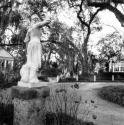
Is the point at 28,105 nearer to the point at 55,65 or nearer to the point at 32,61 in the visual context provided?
the point at 32,61

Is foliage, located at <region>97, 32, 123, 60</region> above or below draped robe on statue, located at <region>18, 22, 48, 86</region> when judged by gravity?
above

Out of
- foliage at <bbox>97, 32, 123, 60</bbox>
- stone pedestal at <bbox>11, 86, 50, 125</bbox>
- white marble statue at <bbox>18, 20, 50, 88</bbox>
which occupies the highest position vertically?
foliage at <bbox>97, 32, 123, 60</bbox>

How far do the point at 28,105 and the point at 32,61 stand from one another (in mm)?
913

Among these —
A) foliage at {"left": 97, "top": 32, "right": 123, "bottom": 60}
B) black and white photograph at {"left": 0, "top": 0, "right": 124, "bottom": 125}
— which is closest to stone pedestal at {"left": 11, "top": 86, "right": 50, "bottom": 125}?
black and white photograph at {"left": 0, "top": 0, "right": 124, "bottom": 125}

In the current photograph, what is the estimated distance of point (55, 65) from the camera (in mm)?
27250

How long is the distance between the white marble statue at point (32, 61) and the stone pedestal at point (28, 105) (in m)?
Result: 0.16

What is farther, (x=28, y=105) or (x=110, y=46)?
(x=110, y=46)

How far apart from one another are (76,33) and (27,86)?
20309 mm

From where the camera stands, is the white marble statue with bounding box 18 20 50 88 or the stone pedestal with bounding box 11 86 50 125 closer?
the stone pedestal with bounding box 11 86 50 125

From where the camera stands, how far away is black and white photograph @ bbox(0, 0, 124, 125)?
12.0 feet

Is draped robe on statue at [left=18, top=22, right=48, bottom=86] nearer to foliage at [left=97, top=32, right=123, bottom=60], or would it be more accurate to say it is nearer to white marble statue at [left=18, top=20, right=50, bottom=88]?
white marble statue at [left=18, top=20, right=50, bottom=88]

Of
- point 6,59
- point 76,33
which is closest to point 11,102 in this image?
point 6,59

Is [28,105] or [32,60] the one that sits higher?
[32,60]

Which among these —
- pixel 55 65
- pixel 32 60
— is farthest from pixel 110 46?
pixel 32 60
